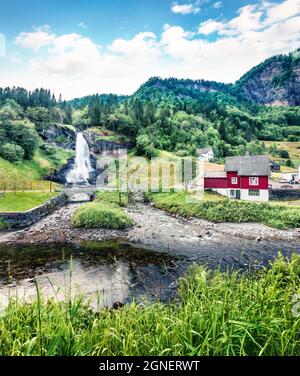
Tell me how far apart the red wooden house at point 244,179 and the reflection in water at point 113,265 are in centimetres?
415

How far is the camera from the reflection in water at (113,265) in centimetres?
526

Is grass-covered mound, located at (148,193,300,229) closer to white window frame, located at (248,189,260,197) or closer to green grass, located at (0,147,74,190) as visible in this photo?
white window frame, located at (248,189,260,197)

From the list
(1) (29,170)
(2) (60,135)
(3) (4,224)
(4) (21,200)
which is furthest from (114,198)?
(2) (60,135)

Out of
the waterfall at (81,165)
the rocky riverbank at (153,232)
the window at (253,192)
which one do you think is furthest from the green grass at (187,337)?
the waterfall at (81,165)

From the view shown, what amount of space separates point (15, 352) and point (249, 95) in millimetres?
5957

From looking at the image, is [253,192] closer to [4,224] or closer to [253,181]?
[253,181]

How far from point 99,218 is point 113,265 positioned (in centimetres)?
349

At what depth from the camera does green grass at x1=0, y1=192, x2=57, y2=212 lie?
9250 millimetres

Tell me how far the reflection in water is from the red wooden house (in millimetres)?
4154

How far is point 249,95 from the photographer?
574 centimetres

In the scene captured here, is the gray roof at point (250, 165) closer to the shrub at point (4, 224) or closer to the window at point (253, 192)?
the window at point (253, 192)

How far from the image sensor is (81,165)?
2225cm

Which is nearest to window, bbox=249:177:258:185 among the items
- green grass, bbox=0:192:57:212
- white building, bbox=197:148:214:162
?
white building, bbox=197:148:214:162

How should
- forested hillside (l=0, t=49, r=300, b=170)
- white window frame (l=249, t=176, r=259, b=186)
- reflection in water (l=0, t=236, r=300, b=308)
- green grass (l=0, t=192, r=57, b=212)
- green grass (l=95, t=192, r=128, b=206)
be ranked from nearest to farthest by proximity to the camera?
reflection in water (l=0, t=236, r=300, b=308) → forested hillside (l=0, t=49, r=300, b=170) → green grass (l=0, t=192, r=57, b=212) → white window frame (l=249, t=176, r=259, b=186) → green grass (l=95, t=192, r=128, b=206)
